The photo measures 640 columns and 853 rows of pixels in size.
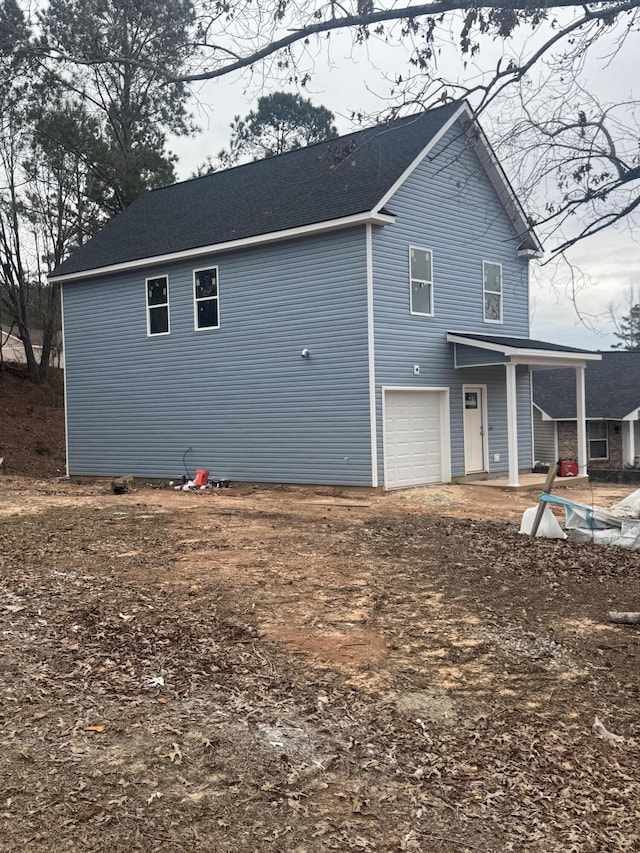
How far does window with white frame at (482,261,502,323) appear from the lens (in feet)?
59.4

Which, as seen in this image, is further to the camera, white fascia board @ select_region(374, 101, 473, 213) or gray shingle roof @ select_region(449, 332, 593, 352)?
gray shingle roof @ select_region(449, 332, 593, 352)

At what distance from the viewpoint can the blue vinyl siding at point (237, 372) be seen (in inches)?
583

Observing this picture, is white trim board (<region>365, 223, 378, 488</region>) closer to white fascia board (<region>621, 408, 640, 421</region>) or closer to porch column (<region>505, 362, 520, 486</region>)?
porch column (<region>505, 362, 520, 486</region>)

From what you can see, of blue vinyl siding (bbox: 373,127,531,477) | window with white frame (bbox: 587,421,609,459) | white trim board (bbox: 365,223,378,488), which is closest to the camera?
white trim board (bbox: 365,223,378,488)

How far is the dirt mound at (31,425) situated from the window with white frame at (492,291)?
12917 millimetres

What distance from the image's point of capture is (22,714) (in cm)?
416

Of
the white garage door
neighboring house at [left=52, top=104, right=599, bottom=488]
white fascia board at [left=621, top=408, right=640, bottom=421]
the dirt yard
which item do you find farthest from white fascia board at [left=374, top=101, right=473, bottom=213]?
white fascia board at [left=621, top=408, right=640, bottom=421]

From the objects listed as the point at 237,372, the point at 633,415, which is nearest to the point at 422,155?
the point at 237,372

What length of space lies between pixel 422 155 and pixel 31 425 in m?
16.7

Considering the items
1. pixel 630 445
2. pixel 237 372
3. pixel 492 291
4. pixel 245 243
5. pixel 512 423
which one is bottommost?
pixel 630 445

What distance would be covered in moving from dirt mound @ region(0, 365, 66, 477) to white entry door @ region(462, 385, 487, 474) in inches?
471

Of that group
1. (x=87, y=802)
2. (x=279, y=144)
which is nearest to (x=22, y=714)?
(x=87, y=802)

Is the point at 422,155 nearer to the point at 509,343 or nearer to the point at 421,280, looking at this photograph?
the point at 421,280

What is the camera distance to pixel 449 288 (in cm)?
1686
